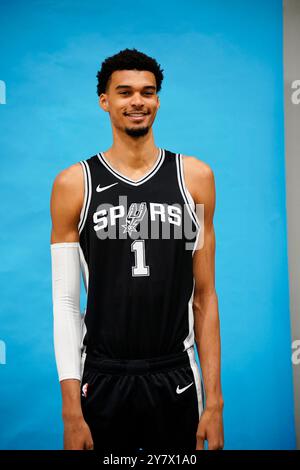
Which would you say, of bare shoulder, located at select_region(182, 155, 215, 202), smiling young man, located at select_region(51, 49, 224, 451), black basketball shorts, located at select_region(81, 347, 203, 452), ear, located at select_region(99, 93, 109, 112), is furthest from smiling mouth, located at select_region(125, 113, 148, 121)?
black basketball shorts, located at select_region(81, 347, 203, 452)

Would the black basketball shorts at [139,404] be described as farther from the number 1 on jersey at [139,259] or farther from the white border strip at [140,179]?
the white border strip at [140,179]

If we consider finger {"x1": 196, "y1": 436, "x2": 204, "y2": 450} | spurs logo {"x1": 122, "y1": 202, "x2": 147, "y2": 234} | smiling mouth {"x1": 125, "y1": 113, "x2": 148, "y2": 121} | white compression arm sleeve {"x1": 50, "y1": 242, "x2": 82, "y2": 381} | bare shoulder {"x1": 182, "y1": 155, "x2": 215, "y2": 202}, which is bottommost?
finger {"x1": 196, "y1": 436, "x2": 204, "y2": 450}

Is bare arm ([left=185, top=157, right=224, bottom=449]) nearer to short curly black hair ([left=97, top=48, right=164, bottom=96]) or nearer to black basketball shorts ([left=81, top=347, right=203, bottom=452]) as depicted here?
black basketball shorts ([left=81, top=347, right=203, bottom=452])

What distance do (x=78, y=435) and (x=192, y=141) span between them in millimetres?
1882

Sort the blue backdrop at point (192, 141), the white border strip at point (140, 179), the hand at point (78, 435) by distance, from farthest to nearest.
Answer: the blue backdrop at point (192, 141) → the white border strip at point (140, 179) → the hand at point (78, 435)

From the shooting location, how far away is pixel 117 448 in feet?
6.08

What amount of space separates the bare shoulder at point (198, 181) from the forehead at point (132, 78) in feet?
1.00

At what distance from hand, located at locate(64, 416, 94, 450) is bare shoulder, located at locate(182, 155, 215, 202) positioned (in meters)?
0.81

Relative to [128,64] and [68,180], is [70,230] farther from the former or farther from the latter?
[128,64]

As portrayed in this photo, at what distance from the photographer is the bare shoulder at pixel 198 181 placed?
6.22ft

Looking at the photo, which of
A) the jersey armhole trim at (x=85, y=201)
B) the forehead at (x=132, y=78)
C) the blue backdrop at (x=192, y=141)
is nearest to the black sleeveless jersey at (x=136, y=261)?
the jersey armhole trim at (x=85, y=201)

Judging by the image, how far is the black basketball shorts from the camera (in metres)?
1.83

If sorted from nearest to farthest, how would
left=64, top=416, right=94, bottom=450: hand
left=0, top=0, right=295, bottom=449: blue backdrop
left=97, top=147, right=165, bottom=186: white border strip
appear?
left=64, top=416, right=94, bottom=450: hand, left=97, top=147, right=165, bottom=186: white border strip, left=0, top=0, right=295, bottom=449: blue backdrop

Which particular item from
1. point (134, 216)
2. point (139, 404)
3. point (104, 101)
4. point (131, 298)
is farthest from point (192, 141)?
point (139, 404)
